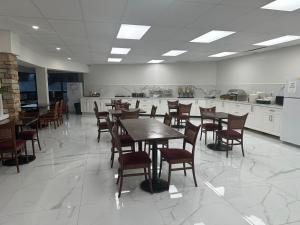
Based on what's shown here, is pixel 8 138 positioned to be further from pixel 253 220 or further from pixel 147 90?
pixel 147 90

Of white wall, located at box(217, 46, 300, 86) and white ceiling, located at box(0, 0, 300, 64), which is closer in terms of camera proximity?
white ceiling, located at box(0, 0, 300, 64)

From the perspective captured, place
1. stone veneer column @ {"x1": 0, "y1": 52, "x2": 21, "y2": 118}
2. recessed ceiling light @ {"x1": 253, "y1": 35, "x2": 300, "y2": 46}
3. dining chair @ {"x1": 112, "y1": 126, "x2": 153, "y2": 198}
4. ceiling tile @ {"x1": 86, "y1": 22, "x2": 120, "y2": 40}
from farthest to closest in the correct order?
recessed ceiling light @ {"x1": 253, "y1": 35, "x2": 300, "y2": 46}
stone veneer column @ {"x1": 0, "y1": 52, "x2": 21, "y2": 118}
ceiling tile @ {"x1": 86, "y1": 22, "x2": 120, "y2": 40}
dining chair @ {"x1": 112, "y1": 126, "x2": 153, "y2": 198}

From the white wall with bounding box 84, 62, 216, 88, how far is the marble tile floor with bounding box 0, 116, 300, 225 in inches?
238

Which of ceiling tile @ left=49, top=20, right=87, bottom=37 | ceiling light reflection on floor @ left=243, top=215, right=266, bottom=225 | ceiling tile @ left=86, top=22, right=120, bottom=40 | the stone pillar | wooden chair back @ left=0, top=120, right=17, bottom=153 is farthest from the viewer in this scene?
the stone pillar

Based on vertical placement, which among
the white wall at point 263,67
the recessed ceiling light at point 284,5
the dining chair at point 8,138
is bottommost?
the dining chair at point 8,138

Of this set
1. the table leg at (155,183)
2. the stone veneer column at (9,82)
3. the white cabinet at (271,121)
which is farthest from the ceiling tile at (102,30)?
the white cabinet at (271,121)

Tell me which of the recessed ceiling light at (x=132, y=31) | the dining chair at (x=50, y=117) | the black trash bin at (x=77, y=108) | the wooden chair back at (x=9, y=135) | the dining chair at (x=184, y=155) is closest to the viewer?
the dining chair at (x=184, y=155)

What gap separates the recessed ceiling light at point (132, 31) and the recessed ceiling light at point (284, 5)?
2.09 m

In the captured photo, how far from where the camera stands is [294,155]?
4.26m

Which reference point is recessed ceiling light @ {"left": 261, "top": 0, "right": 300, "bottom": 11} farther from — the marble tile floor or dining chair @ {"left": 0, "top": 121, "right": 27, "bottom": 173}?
dining chair @ {"left": 0, "top": 121, "right": 27, "bottom": 173}

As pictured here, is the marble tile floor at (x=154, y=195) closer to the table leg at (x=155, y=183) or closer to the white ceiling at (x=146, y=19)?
the table leg at (x=155, y=183)

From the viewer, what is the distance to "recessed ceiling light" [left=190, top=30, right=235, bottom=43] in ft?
14.6

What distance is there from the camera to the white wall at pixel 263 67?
586 cm

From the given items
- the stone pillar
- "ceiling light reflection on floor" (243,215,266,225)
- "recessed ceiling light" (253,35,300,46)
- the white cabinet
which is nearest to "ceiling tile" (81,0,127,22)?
"ceiling light reflection on floor" (243,215,266,225)
